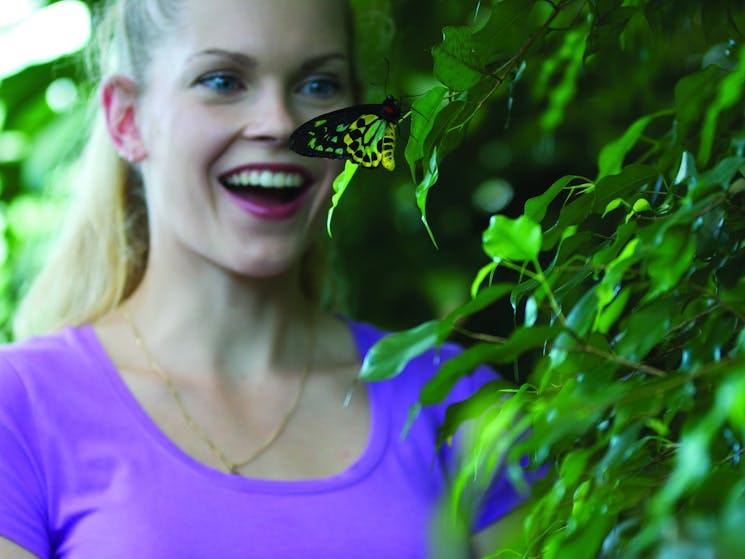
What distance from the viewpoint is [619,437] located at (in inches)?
26.2

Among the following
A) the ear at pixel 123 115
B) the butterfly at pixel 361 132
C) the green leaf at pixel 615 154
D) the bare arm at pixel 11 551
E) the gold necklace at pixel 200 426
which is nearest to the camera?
the green leaf at pixel 615 154

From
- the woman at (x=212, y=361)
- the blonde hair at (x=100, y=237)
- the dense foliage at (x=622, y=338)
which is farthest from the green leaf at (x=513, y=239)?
the blonde hair at (x=100, y=237)

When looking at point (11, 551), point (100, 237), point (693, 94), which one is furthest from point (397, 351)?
point (100, 237)

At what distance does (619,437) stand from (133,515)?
0.88 meters

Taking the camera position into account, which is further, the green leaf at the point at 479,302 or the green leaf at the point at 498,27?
the green leaf at the point at 498,27

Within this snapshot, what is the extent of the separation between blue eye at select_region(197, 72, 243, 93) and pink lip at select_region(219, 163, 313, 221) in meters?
0.11

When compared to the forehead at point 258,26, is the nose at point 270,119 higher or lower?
lower

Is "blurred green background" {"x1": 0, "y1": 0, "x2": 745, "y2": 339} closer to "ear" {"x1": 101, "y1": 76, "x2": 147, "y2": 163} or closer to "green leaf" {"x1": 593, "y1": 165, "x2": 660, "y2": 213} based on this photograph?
"ear" {"x1": 101, "y1": 76, "x2": 147, "y2": 163}

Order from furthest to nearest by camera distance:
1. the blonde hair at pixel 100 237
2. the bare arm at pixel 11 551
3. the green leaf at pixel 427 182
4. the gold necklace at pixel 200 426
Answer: the blonde hair at pixel 100 237, the gold necklace at pixel 200 426, the bare arm at pixel 11 551, the green leaf at pixel 427 182

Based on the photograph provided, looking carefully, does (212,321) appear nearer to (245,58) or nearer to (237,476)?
(237,476)

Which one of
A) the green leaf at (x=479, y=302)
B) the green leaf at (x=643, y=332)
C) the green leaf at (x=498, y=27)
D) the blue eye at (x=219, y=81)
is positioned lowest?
the green leaf at (x=643, y=332)

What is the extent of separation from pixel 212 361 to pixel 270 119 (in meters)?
0.39

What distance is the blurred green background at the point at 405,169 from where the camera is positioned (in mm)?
2027

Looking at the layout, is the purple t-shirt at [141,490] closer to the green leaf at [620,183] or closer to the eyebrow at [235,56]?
the eyebrow at [235,56]
